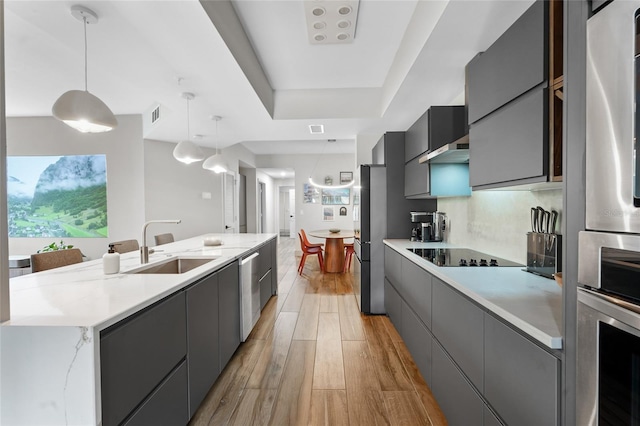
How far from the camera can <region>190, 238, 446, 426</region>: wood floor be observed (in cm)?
175

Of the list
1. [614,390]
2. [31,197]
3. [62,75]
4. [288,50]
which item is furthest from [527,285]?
[31,197]

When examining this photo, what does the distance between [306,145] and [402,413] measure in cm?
613

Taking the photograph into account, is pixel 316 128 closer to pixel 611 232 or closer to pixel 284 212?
pixel 611 232

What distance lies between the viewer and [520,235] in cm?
197

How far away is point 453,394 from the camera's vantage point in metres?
1.55

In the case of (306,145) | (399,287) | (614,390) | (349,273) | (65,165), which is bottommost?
(349,273)

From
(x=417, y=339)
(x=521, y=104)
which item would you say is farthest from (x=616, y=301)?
(x=417, y=339)

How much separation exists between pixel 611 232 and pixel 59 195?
6.60 m

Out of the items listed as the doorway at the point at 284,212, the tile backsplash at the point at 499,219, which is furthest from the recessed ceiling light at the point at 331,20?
the doorway at the point at 284,212

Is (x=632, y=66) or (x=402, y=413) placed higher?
(x=632, y=66)

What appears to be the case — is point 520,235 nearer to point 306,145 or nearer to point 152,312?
point 152,312

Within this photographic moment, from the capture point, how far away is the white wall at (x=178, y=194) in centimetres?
509

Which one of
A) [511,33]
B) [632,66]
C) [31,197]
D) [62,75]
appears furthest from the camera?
[31,197]

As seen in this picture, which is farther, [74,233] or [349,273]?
[349,273]
